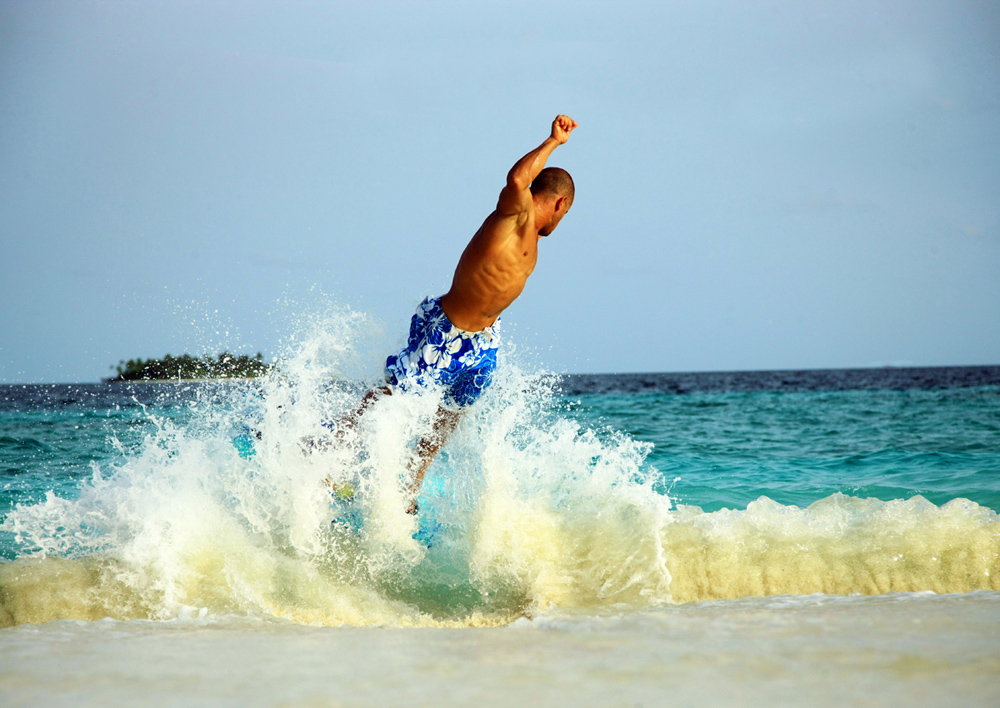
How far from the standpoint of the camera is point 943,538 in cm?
368

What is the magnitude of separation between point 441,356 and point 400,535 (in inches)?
40.8

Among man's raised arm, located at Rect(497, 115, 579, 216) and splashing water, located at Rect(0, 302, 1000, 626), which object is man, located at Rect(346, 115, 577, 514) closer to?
man's raised arm, located at Rect(497, 115, 579, 216)

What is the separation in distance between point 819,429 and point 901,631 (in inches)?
372

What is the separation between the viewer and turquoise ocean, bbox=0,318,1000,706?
179 cm

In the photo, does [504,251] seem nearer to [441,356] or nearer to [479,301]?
[479,301]

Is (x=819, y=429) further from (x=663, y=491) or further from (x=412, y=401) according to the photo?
(x=412, y=401)

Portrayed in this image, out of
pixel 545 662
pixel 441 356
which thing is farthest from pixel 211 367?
pixel 545 662

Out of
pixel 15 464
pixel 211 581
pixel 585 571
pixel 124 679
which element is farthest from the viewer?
pixel 15 464

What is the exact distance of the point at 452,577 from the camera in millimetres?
3592

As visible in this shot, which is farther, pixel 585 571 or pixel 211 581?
pixel 585 571

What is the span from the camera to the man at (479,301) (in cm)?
349

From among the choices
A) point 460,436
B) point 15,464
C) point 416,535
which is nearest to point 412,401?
point 460,436

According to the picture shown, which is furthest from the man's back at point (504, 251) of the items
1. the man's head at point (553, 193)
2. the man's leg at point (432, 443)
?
the man's leg at point (432, 443)

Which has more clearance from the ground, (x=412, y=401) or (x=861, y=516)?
(x=412, y=401)
